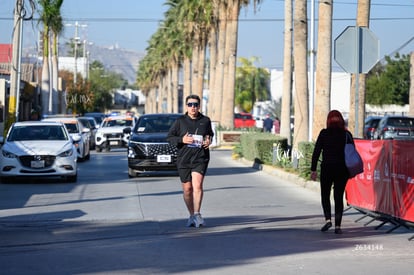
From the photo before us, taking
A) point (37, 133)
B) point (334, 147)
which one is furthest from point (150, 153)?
point (334, 147)

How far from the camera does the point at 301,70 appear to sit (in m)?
27.9

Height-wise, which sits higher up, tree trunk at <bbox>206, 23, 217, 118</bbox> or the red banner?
tree trunk at <bbox>206, 23, 217, 118</bbox>

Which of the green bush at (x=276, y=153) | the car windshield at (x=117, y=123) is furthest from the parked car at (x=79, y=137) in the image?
the car windshield at (x=117, y=123)

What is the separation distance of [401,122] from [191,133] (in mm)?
28985

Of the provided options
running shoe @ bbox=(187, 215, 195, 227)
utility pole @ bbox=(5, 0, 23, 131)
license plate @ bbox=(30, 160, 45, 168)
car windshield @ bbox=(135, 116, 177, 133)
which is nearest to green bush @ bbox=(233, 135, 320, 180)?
car windshield @ bbox=(135, 116, 177, 133)

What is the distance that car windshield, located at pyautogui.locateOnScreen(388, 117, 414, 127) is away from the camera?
39750mm

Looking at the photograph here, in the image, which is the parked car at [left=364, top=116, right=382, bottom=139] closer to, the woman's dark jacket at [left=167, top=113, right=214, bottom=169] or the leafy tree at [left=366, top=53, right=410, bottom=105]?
the woman's dark jacket at [left=167, top=113, right=214, bottom=169]

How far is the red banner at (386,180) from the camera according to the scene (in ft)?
38.2

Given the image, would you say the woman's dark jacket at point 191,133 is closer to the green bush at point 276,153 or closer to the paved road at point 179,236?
the paved road at point 179,236

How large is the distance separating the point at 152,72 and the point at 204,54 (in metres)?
50.7

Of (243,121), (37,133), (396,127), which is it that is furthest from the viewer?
(243,121)

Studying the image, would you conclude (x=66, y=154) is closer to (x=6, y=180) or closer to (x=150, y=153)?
(x=6, y=180)

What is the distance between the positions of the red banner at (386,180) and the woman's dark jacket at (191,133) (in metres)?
2.66

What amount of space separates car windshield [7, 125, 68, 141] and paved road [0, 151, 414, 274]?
2907 mm
